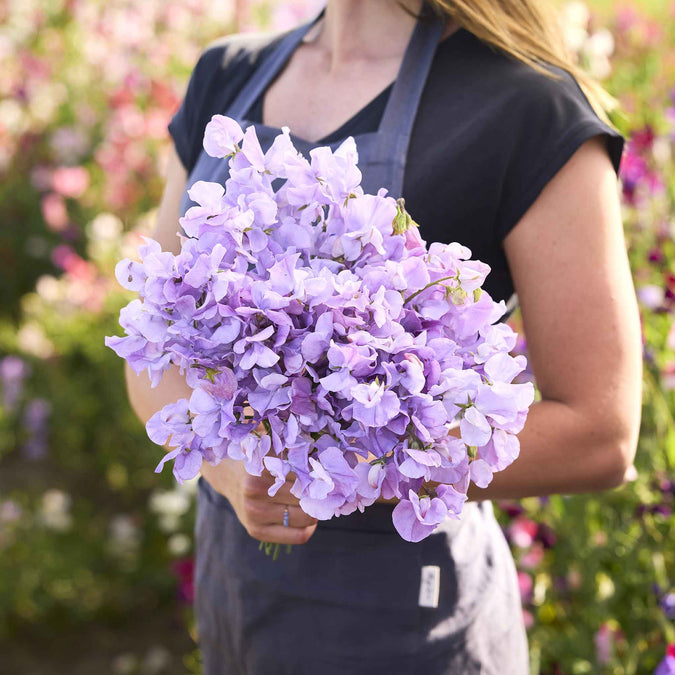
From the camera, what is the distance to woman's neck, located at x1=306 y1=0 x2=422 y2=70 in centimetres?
133

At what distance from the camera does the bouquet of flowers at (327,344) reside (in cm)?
73

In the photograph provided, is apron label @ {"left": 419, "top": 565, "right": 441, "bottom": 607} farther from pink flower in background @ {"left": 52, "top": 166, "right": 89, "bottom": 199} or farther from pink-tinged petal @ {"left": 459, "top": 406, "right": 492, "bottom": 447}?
pink flower in background @ {"left": 52, "top": 166, "right": 89, "bottom": 199}

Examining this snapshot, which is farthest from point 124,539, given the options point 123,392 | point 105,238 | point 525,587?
point 525,587

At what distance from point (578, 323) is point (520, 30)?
17.3 inches

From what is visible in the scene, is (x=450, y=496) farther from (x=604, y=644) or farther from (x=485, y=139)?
(x=604, y=644)

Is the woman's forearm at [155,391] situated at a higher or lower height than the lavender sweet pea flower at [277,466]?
higher

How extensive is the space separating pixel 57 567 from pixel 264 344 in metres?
2.49

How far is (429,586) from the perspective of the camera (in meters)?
1.20

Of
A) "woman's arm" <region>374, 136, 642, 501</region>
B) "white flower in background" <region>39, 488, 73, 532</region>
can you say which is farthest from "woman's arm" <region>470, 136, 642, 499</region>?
"white flower in background" <region>39, 488, 73, 532</region>

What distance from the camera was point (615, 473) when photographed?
1.15 m

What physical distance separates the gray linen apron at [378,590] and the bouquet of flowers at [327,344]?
1.28 ft

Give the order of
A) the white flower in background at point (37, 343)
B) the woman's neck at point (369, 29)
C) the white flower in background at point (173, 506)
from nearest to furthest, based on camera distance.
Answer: the woman's neck at point (369, 29) < the white flower in background at point (173, 506) < the white flower in background at point (37, 343)

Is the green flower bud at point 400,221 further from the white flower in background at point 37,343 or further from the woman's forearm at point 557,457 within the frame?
the white flower in background at point 37,343

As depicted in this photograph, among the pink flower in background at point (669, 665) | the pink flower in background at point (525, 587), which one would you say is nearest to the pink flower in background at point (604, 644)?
the pink flower in background at point (525, 587)
